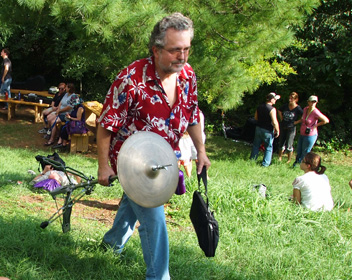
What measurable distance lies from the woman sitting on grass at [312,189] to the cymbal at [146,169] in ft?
10.9

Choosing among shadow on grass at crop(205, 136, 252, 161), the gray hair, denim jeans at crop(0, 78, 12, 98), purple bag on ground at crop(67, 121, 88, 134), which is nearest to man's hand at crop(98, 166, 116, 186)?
the gray hair

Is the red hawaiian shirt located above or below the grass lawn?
above

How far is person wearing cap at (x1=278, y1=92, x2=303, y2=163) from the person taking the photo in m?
10.4

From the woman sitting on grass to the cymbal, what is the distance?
3.31m

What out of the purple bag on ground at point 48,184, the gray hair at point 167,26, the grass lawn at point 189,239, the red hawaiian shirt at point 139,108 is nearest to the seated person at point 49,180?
the purple bag on ground at point 48,184

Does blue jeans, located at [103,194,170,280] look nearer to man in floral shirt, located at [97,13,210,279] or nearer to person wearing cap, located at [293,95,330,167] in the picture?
man in floral shirt, located at [97,13,210,279]

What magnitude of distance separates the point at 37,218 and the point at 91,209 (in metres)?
0.87

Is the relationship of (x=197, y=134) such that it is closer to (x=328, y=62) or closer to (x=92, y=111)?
(x=92, y=111)

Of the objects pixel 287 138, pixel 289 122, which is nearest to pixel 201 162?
pixel 289 122

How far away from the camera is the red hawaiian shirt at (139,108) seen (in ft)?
9.46

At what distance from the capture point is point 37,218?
4391mm

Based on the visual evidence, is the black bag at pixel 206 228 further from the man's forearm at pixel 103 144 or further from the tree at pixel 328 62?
the tree at pixel 328 62

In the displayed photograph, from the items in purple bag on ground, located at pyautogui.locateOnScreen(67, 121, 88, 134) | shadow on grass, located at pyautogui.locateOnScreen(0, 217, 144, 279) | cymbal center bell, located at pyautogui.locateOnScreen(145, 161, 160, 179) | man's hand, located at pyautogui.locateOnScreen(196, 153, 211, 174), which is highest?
cymbal center bell, located at pyautogui.locateOnScreen(145, 161, 160, 179)

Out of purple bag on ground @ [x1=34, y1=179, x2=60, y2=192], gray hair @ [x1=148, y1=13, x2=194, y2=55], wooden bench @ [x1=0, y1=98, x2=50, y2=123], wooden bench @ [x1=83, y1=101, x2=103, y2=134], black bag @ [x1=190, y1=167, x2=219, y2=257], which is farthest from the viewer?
wooden bench @ [x1=0, y1=98, x2=50, y2=123]
